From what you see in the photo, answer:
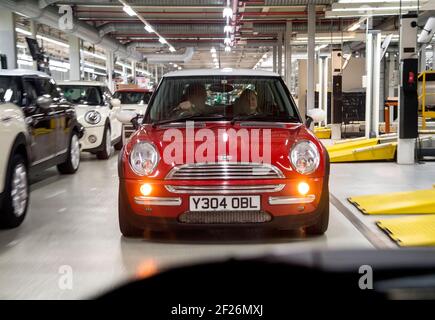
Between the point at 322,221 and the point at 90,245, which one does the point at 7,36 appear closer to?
the point at 90,245

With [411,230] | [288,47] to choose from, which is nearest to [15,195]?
[411,230]

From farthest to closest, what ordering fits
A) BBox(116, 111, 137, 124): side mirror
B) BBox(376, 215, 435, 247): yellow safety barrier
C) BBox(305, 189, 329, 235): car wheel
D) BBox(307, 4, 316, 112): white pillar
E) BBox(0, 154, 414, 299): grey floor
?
→ BBox(307, 4, 316, 112): white pillar
BBox(116, 111, 137, 124): side mirror
BBox(305, 189, 329, 235): car wheel
BBox(376, 215, 435, 247): yellow safety barrier
BBox(0, 154, 414, 299): grey floor

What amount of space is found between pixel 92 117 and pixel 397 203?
5565 mm

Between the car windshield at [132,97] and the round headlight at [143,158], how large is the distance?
9.50 meters

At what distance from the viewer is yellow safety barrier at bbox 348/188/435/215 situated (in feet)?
16.6

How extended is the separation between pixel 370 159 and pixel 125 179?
5830mm

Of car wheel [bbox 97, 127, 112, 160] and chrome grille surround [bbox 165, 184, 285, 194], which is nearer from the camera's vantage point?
chrome grille surround [bbox 165, 184, 285, 194]

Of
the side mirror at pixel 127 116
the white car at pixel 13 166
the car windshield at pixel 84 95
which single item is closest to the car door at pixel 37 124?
the white car at pixel 13 166

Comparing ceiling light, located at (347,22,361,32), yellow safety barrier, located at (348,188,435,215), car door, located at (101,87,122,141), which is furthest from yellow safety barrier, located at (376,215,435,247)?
ceiling light, located at (347,22,361,32)

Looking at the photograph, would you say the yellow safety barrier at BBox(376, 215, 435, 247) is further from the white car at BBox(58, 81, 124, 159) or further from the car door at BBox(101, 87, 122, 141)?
the car door at BBox(101, 87, 122, 141)

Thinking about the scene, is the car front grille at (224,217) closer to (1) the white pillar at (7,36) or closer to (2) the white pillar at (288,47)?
(1) the white pillar at (7,36)

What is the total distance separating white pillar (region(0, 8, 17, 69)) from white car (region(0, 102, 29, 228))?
934cm

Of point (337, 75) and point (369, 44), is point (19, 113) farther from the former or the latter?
point (337, 75)

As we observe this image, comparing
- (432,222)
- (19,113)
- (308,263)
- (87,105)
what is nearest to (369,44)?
(87,105)
